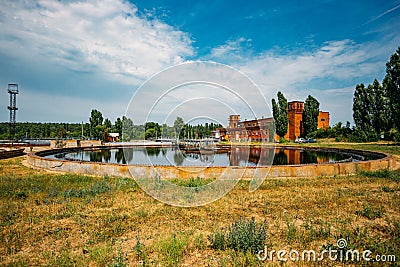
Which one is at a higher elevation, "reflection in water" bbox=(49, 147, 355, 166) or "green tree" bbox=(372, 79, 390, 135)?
"green tree" bbox=(372, 79, 390, 135)

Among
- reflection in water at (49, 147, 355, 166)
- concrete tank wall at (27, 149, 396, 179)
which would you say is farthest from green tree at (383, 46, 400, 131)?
concrete tank wall at (27, 149, 396, 179)

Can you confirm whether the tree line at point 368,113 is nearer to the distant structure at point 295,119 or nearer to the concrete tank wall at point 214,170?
the distant structure at point 295,119

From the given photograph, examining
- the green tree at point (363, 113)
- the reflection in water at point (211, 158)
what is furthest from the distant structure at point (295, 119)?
the reflection in water at point (211, 158)

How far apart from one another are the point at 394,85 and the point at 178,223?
38.3m

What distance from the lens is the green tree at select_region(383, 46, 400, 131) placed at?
105ft

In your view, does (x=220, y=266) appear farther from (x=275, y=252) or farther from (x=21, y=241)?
(x=21, y=241)

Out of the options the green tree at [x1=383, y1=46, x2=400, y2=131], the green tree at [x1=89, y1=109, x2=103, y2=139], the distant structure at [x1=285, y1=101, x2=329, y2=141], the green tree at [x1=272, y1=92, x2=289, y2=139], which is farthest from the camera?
the green tree at [x1=89, y1=109, x2=103, y2=139]

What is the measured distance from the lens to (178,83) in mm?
7355

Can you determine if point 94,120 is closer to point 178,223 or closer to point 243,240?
point 178,223

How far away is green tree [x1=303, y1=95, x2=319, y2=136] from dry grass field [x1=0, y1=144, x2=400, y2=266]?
4701 centimetres

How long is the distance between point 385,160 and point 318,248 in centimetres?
1093

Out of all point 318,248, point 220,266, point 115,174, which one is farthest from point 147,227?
point 115,174

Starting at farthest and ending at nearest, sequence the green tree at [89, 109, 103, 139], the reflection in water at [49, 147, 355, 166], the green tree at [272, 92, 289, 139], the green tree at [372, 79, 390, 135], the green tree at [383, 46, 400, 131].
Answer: the green tree at [89, 109, 103, 139] → the green tree at [272, 92, 289, 139] → the green tree at [372, 79, 390, 135] → the green tree at [383, 46, 400, 131] → the reflection in water at [49, 147, 355, 166]

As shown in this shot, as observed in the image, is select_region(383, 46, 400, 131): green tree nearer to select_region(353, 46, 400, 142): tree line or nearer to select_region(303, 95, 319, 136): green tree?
select_region(353, 46, 400, 142): tree line
